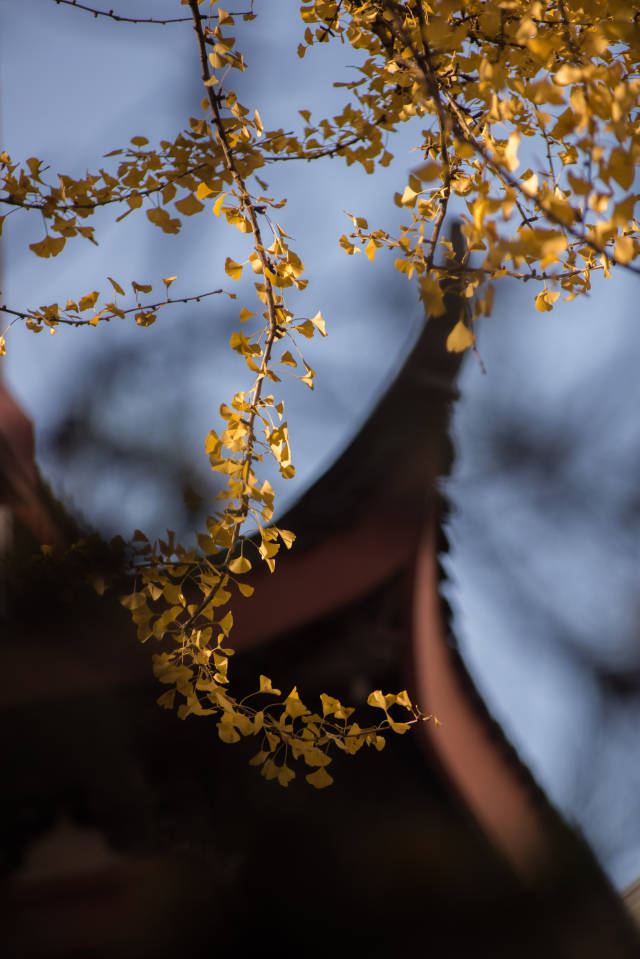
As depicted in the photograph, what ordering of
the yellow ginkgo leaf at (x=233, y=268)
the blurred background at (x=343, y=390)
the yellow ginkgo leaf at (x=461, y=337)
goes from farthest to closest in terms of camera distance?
the blurred background at (x=343, y=390) → the yellow ginkgo leaf at (x=233, y=268) → the yellow ginkgo leaf at (x=461, y=337)

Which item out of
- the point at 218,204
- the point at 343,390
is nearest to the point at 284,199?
the point at 218,204

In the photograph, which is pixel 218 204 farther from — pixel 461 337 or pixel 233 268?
pixel 461 337

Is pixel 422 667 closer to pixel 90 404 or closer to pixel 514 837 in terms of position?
pixel 514 837

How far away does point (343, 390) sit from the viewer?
1.21 meters

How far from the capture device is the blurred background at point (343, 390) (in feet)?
3.59

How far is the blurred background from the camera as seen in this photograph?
109 cm

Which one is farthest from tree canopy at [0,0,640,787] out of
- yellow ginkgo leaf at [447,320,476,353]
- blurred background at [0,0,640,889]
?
blurred background at [0,0,640,889]

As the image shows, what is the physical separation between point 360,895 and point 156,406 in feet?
2.91

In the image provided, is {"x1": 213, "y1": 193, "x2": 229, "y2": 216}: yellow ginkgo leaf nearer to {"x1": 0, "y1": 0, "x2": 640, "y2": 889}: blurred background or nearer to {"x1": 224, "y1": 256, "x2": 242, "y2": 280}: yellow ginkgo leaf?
{"x1": 224, "y1": 256, "x2": 242, "y2": 280}: yellow ginkgo leaf

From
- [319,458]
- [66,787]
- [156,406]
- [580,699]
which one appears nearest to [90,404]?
[156,406]

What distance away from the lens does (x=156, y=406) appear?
118 cm

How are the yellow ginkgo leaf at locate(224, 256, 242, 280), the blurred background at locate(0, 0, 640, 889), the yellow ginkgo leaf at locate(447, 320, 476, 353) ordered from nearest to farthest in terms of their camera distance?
the yellow ginkgo leaf at locate(447, 320, 476, 353) < the yellow ginkgo leaf at locate(224, 256, 242, 280) < the blurred background at locate(0, 0, 640, 889)

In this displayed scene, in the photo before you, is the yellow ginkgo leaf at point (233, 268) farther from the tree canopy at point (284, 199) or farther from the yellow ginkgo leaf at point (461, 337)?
the yellow ginkgo leaf at point (461, 337)

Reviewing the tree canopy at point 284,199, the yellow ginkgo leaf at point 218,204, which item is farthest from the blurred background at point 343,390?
the yellow ginkgo leaf at point 218,204
